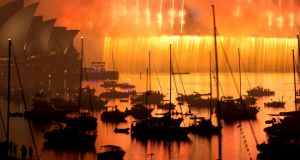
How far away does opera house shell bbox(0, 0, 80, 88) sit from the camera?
68.3 meters

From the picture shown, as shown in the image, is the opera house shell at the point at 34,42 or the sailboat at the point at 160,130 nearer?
the sailboat at the point at 160,130

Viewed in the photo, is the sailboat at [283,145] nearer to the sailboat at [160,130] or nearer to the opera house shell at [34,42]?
the sailboat at [160,130]

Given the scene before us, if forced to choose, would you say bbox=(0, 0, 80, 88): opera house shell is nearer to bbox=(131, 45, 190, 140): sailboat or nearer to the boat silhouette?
bbox=(131, 45, 190, 140): sailboat

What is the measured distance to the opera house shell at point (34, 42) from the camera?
68.3m

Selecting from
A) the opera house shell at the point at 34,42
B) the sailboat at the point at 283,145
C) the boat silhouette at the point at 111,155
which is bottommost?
the boat silhouette at the point at 111,155

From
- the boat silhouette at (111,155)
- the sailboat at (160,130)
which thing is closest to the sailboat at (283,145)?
the sailboat at (160,130)

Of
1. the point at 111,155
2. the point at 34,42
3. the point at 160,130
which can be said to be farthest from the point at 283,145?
the point at 34,42

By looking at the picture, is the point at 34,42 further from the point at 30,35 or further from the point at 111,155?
the point at 111,155

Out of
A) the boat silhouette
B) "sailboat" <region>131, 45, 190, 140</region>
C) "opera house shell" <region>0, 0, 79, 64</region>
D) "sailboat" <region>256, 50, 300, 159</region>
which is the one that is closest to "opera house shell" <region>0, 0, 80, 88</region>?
"opera house shell" <region>0, 0, 79, 64</region>

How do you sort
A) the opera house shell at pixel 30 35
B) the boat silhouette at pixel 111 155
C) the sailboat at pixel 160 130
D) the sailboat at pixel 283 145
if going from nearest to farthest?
the sailboat at pixel 283 145 < the boat silhouette at pixel 111 155 < the sailboat at pixel 160 130 < the opera house shell at pixel 30 35

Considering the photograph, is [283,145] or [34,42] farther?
[34,42]

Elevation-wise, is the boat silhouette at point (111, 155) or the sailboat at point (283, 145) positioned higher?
the sailboat at point (283, 145)

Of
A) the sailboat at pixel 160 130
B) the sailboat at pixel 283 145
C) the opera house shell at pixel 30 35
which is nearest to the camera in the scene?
the sailboat at pixel 283 145

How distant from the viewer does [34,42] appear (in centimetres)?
8244
